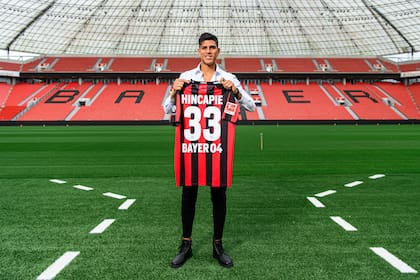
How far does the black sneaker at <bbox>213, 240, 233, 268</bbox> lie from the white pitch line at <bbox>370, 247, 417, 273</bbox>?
1.61 meters

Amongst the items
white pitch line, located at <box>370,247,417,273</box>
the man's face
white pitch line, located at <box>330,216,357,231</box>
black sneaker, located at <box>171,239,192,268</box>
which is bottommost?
white pitch line, located at <box>330,216,357,231</box>

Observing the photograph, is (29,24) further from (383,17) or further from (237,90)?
(237,90)

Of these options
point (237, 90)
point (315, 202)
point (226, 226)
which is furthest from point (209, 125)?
point (315, 202)

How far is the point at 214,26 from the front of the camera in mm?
61375

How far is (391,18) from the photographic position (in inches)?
2191

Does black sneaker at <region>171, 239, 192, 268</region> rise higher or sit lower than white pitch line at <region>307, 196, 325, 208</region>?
higher

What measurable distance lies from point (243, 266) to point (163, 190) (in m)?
4.25

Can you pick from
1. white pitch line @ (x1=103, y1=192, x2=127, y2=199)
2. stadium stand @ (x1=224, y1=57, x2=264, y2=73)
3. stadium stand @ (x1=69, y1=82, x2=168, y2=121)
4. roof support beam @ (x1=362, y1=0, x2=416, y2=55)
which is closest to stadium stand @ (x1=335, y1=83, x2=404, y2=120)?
roof support beam @ (x1=362, y1=0, x2=416, y2=55)

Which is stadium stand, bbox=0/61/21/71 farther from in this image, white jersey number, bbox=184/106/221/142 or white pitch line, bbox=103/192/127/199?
white jersey number, bbox=184/106/221/142

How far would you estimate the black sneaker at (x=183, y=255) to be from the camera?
144 inches

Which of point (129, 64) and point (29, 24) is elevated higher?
point (29, 24)

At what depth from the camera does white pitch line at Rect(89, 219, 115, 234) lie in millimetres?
4824

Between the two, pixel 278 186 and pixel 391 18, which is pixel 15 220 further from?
pixel 391 18

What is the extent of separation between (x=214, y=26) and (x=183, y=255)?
200ft
